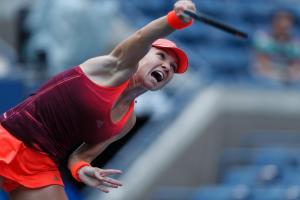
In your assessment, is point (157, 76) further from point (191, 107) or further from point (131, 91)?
point (191, 107)

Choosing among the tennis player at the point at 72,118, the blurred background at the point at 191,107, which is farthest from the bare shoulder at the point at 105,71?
the blurred background at the point at 191,107

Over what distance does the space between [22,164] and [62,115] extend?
0.34m

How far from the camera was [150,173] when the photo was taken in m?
9.03

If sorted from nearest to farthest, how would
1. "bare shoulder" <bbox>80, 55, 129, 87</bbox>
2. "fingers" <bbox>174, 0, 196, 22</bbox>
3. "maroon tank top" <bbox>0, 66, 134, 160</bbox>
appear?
1. "fingers" <bbox>174, 0, 196, 22</bbox>
2. "bare shoulder" <bbox>80, 55, 129, 87</bbox>
3. "maroon tank top" <bbox>0, 66, 134, 160</bbox>

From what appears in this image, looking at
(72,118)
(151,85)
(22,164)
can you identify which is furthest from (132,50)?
(22,164)

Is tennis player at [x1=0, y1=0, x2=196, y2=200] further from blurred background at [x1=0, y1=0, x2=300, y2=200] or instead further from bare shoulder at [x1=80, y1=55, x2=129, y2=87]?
Result: blurred background at [x1=0, y1=0, x2=300, y2=200]

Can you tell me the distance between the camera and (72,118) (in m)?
5.36

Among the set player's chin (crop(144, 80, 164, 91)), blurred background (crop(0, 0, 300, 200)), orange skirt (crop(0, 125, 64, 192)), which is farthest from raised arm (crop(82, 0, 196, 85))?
blurred background (crop(0, 0, 300, 200))

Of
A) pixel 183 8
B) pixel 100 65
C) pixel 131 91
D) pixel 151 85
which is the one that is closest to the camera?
pixel 183 8

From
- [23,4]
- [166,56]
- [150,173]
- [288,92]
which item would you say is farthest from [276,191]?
[23,4]

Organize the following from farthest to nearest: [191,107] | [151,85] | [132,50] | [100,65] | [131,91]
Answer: [191,107] < [131,91] < [151,85] < [100,65] < [132,50]

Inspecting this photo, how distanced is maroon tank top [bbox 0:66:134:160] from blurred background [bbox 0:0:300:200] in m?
2.60

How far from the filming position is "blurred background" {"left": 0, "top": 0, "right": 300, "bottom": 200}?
858 centimetres

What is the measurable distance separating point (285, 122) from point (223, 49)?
152 centimetres
